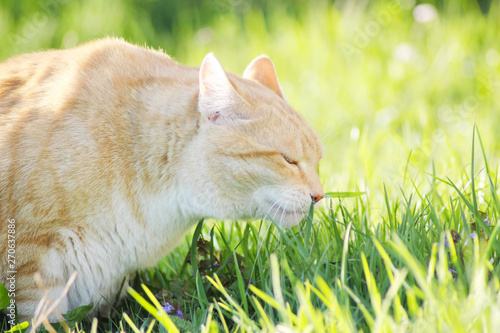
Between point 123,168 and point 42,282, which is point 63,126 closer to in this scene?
point 123,168

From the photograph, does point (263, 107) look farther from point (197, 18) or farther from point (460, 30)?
point (197, 18)

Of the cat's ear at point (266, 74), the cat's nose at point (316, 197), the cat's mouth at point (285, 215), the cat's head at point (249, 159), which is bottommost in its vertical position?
the cat's mouth at point (285, 215)

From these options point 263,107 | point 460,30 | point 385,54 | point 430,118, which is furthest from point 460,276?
A: point 460,30

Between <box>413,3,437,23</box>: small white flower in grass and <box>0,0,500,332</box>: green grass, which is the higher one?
<box>413,3,437,23</box>: small white flower in grass

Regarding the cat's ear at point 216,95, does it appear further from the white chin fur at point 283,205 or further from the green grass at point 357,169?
the green grass at point 357,169

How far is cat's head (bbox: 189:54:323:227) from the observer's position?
7.08 ft

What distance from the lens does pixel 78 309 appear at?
6.87ft

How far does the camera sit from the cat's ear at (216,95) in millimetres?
2094

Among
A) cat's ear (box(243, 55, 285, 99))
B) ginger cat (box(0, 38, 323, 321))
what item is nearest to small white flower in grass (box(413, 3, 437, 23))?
cat's ear (box(243, 55, 285, 99))

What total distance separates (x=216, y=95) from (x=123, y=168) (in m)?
0.42

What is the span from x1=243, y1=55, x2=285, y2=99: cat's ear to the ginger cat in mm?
404

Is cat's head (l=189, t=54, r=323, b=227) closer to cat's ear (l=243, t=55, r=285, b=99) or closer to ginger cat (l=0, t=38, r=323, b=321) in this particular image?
ginger cat (l=0, t=38, r=323, b=321)

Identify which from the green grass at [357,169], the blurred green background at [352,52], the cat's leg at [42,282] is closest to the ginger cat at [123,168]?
the cat's leg at [42,282]

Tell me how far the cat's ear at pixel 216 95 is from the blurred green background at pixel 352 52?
99 centimetres
